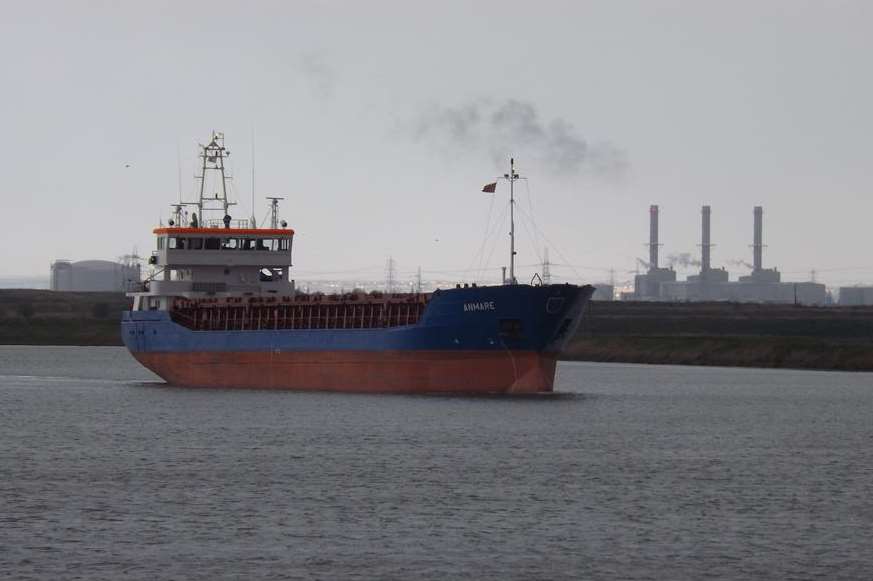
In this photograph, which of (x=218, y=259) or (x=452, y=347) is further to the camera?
(x=218, y=259)

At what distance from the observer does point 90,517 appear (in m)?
34.7

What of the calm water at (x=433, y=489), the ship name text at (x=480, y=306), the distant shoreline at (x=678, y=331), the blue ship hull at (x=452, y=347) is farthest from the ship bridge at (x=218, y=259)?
the distant shoreline at (x=678, y=331)

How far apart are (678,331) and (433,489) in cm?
10672

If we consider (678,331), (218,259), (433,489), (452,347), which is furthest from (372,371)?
(678,331)

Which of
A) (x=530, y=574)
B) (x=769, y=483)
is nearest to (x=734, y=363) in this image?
(x=769, y=483)

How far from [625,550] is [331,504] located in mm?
8043

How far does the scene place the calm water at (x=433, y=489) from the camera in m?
30.3

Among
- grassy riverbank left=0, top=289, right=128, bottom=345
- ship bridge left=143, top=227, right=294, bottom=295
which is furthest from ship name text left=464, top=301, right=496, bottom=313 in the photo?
grassy riverbank left=0, top=289, right=128, bottom=345

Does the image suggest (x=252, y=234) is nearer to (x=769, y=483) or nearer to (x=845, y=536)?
(x=769, y=483)

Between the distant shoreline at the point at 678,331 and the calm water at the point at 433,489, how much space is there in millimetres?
33572

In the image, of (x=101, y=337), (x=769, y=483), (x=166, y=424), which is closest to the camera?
(x=769, y=483)

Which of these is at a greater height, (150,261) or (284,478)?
(150,261)

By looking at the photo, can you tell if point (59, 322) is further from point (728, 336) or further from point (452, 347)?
point (452, 347)

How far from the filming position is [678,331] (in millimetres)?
143500
